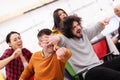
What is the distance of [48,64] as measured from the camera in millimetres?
2098

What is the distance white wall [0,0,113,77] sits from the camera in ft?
11.5

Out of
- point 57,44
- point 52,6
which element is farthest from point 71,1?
point 57,44

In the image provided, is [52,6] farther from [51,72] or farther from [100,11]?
[51,72]

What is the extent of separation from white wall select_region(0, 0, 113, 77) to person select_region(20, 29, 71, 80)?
132 centimetres

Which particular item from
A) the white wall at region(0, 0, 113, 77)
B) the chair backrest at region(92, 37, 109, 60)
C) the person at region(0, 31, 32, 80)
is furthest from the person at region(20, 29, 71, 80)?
the white wall at region(0, 0, 113, 77)

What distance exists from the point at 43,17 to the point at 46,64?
1.71 m

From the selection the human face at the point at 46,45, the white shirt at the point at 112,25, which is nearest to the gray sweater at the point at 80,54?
the human face at the point at 46,45

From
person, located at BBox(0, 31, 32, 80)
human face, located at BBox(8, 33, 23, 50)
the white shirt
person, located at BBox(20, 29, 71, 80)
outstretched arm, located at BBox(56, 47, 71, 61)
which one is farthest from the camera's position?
the white shirt

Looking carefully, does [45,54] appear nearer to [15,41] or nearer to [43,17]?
[15,41]

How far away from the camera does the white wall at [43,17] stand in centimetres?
352

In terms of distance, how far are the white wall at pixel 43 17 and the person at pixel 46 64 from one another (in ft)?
4.34

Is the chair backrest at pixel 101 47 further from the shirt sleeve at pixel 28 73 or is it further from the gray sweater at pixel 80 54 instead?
the shirt sleeve at pixel 28 73

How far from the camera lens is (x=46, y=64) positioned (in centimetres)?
211

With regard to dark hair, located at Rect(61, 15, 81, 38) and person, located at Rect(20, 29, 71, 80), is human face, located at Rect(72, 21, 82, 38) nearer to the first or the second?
dark hair, located at Rect(61, 15, 81, 38)
